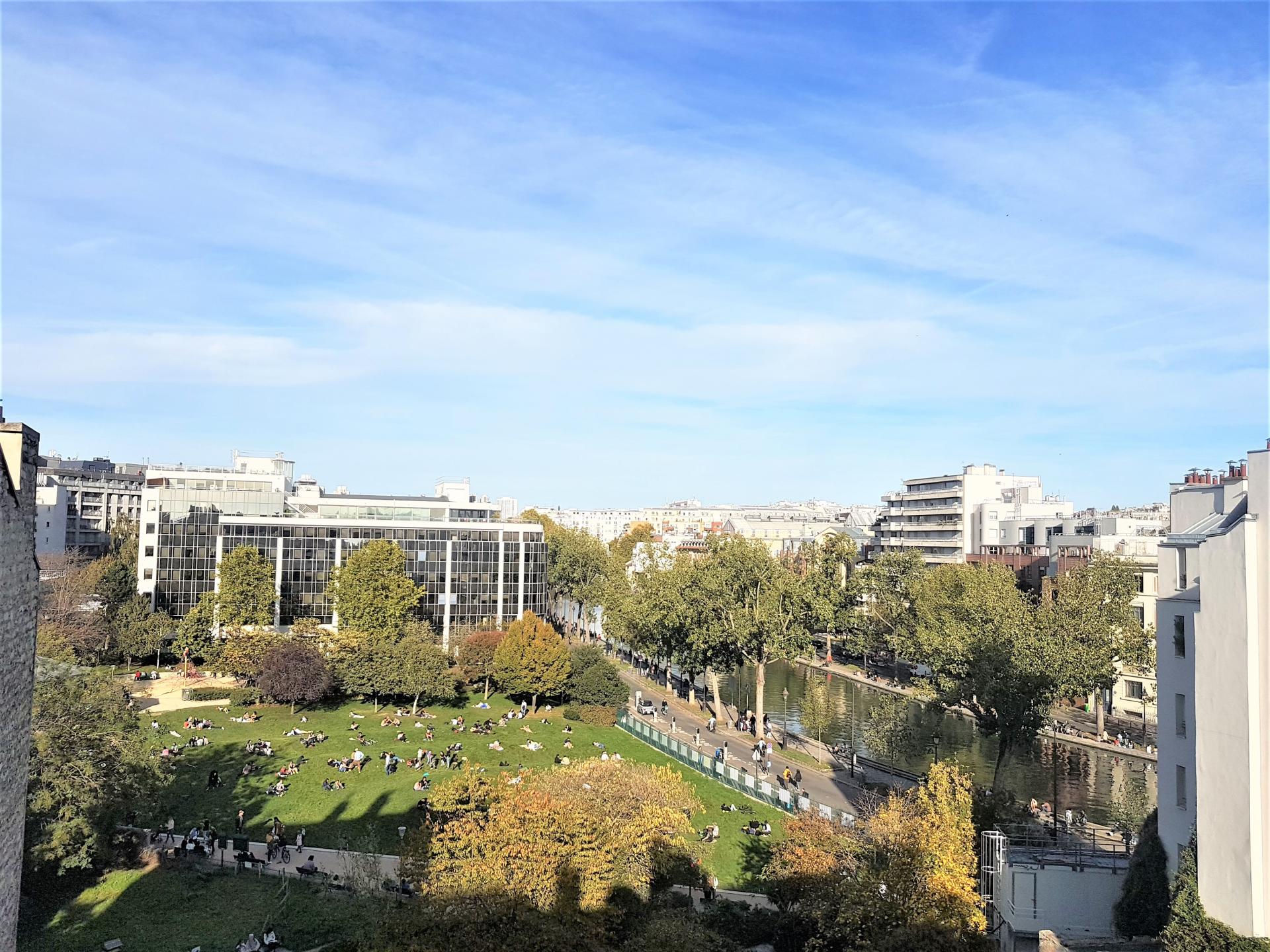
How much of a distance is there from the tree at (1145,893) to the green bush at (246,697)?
133 ft

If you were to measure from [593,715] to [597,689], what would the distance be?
6.79ft

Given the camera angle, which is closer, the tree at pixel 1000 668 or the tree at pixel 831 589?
the tree at pixel 1000 668

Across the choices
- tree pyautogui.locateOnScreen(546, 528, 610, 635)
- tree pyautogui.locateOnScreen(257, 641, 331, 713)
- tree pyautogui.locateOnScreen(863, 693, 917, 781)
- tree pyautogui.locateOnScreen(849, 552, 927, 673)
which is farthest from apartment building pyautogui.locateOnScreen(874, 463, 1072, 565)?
tree pyautogui.locateOnScreen(257, 641, 331, 713)

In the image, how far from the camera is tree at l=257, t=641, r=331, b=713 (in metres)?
45.5

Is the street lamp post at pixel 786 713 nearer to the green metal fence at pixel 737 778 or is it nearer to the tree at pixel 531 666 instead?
the green metal fence at pixel 737 778

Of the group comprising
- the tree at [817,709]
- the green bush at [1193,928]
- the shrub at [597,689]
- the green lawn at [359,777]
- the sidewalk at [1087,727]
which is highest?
the green bush at [1193,928]

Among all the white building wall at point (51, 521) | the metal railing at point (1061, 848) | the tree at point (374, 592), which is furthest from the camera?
the white building wall at point (51, 521)

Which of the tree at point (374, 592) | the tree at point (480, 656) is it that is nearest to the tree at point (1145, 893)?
the tree at point (480, 656)

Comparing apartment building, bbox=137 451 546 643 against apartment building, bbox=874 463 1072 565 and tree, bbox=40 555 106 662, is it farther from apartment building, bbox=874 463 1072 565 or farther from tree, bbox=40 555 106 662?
apartment building, bbox=874 463 1072 565

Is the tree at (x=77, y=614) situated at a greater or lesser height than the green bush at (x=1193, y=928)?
greater

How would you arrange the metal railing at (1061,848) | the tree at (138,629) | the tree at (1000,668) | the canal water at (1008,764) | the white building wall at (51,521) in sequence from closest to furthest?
the metal railing at (1061,848) → the tree at (1000,668) → the canal water at (1008,764) → the tree at (138,629) → the white building wall at (51,521)

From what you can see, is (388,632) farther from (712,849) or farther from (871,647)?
(871,647)

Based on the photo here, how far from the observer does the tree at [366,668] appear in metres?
47.7

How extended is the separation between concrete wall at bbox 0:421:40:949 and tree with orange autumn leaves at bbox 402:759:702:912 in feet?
27.0
